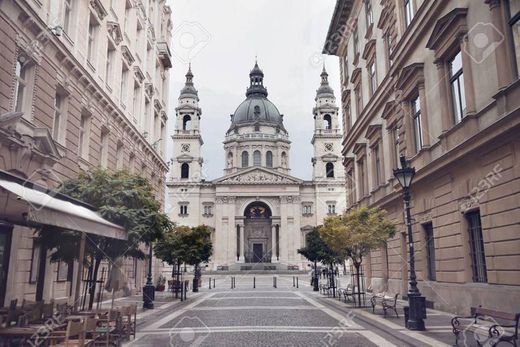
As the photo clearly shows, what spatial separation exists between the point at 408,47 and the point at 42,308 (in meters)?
16.7

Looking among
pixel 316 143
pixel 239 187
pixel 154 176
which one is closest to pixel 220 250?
pixel 239 187

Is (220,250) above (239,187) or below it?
below

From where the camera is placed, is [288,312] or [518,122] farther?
[288,312]

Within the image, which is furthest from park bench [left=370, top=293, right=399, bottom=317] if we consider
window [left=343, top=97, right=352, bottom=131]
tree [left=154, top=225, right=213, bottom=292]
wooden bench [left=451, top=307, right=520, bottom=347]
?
window [left=343, top=97, right=352, bottom=131]

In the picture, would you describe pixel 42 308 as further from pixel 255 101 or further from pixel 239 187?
pixel 255 101

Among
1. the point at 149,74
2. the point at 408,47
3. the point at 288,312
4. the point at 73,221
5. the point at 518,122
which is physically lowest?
the point at 288,312

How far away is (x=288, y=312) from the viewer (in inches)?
721

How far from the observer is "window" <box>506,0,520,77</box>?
39.4 feet

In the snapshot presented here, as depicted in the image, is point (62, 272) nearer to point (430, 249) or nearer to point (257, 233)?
point (430, 249)

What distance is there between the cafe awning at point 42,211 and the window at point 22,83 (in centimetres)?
510

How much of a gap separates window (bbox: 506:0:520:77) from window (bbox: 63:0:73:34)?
1503cm

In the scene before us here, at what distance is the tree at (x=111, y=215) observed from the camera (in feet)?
43.5

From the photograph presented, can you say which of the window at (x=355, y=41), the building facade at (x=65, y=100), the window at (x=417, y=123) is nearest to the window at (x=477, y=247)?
the window at (x=417, y=123)

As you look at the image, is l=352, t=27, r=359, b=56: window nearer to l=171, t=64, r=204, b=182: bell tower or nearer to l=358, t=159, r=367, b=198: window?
l=358, t=159, r=367, b=198: window
